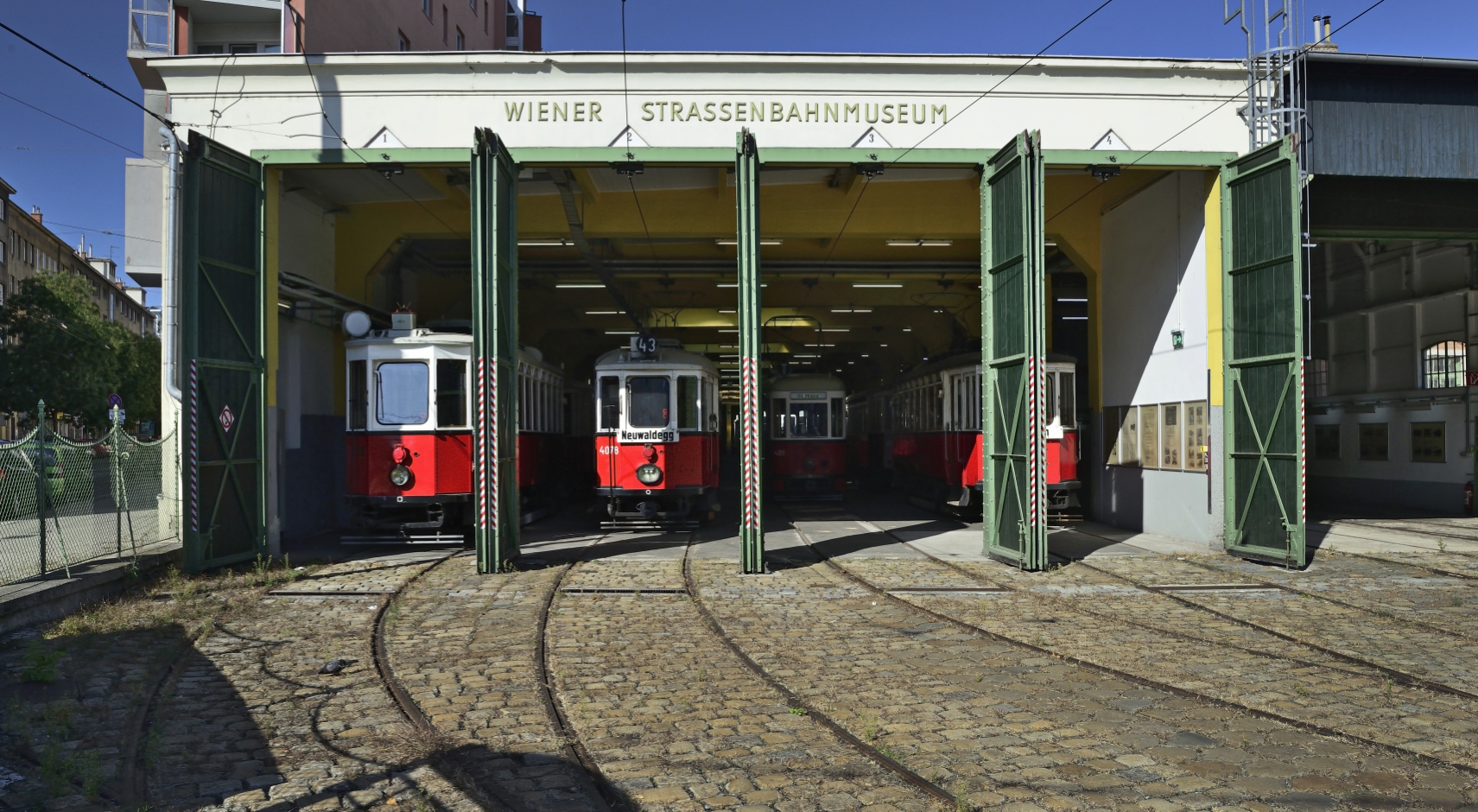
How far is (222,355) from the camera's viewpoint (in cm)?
1110

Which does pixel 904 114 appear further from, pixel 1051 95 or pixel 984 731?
pixel 984 731

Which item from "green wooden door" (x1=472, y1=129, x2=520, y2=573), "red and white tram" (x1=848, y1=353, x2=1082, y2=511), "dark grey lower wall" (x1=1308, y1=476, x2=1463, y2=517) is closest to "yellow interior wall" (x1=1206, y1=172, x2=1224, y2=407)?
"red and white tram" (x1=848, y1=353, x2=1082, y2=511)

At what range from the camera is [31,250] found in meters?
57.7

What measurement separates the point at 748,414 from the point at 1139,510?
6745 mm

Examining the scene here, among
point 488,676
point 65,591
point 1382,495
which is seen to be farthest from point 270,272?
point 1382,495

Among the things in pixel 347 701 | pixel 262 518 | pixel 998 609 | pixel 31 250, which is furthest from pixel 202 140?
pixel 31 250

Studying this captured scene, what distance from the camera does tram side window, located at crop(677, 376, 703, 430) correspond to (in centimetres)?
1476

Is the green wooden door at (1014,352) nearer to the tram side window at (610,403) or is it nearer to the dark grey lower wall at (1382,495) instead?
the tram side window at (610,403)

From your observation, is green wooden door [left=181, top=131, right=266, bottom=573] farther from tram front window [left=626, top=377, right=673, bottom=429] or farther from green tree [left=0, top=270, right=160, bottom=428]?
green tree [left=0, top=270, right=160, bottom=428]

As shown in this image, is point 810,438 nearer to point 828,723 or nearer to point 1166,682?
point 1166,682

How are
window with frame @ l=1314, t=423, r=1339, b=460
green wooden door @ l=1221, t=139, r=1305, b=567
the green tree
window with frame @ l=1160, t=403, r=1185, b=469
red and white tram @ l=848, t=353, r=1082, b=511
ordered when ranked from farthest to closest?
the green tree
window with frame @ l=1314, t=423, r=1339, b=460
red and white tram @ l=848, t=353, r=1082, b=511
window with frame @ l=1160, t=403, r=1185, b=469
green wooden door @ l=1221, t=139, r=1305, b=567

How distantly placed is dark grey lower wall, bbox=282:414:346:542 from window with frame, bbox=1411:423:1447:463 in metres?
19.9

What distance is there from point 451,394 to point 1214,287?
941cm

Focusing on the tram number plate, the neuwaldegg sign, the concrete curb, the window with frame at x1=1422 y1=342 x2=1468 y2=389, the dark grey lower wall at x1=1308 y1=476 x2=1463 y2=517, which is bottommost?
the dark grey lower wall at x1=1308 y1=476 x2=1463 y2=517
